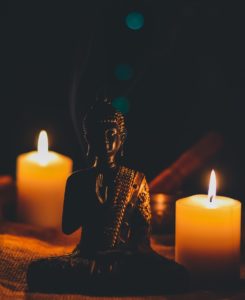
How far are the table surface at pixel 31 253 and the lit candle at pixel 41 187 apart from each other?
0.12m

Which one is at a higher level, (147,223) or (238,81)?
(238,81)

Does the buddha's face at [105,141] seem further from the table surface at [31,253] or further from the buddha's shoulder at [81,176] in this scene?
the table surface at [31,253]

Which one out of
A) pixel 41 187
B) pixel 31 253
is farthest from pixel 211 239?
pixel 41 187

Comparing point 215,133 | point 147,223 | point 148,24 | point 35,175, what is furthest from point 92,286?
point 148,24

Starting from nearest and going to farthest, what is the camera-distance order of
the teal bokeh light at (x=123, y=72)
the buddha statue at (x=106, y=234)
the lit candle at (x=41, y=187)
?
the buddha statue at (x=106, y=234) → the lit candle at (x=41, y=187) → the teal bokeh light at (x=123, y=72)

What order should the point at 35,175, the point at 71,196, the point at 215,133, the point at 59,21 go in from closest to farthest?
the point at 71,196
the point at 35,175
the point at 215,133
the point at 59,21

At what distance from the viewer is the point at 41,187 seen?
8.47ft

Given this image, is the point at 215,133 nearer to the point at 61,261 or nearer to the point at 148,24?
the point at 148,24

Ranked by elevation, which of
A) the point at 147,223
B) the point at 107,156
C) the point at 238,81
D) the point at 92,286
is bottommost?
the point at 92,286

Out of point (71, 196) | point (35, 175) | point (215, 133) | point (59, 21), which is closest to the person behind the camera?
point (71, 196)

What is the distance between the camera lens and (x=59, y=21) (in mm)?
3221

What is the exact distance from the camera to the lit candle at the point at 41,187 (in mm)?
2580

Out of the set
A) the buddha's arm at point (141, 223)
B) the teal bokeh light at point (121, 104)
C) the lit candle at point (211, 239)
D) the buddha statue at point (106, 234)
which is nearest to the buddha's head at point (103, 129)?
the buddha statue at point (106, 234)

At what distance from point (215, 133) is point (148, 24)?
57cm
